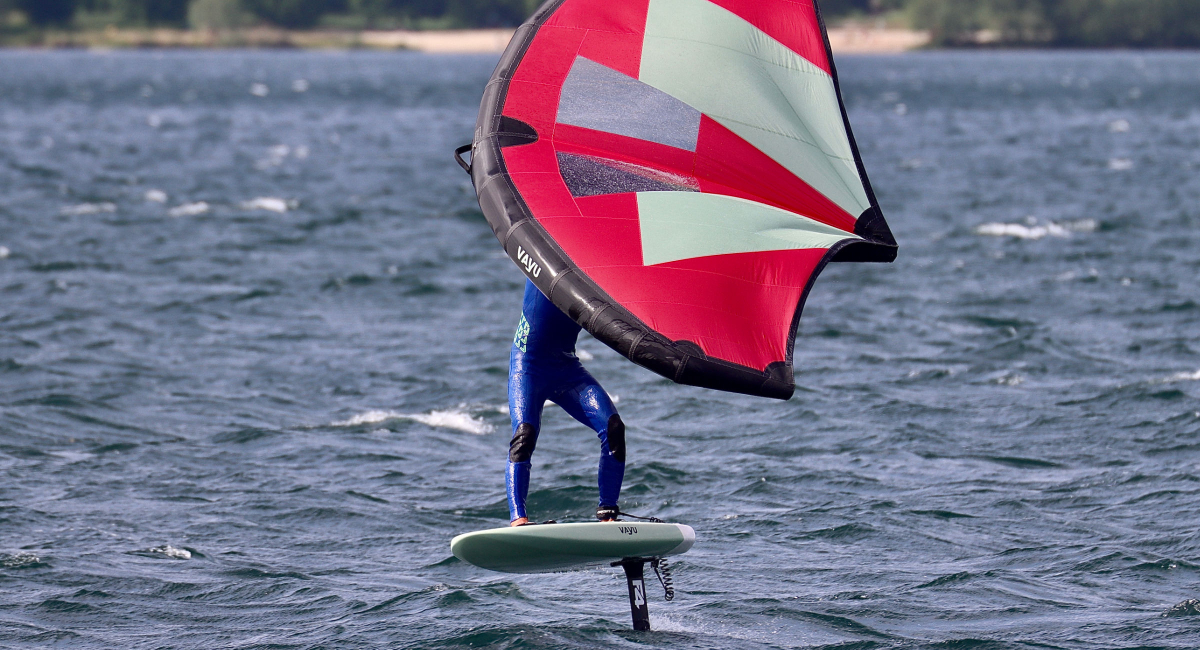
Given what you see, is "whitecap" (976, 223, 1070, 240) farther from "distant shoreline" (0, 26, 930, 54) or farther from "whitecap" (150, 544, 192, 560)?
"distant shoreline" (0, 26, 930, 54)

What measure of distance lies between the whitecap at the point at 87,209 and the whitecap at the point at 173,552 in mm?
24002

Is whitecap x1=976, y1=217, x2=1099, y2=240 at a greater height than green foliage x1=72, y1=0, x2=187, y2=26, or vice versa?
whitecap x1=976, y1=217, x2=1099, y2=240

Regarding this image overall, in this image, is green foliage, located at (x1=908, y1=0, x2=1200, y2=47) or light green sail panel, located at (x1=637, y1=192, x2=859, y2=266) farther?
green foliage, located at (x1=908, y1=0, x2=1200, y2=47)

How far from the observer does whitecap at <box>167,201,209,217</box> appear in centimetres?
3547

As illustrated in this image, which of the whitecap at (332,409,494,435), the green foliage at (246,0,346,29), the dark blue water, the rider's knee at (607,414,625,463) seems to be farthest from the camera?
the green foliage at (246,0,346,29)

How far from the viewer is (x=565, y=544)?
9648 mm

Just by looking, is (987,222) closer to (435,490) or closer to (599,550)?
(435,490)

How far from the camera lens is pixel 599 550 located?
32.1 ft

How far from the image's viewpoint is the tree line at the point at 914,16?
181m

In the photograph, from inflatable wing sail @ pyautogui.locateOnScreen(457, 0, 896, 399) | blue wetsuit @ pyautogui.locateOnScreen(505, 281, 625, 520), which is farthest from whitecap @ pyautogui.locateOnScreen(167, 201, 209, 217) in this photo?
blue wetsuit @ pyautogui.locateOnScreen(505, 281, 625, 520)

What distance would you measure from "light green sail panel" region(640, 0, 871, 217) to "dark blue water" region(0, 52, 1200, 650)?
3548mm

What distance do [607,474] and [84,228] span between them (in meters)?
25.7

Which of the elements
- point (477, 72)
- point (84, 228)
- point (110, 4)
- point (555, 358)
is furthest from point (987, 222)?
point (110, 4)

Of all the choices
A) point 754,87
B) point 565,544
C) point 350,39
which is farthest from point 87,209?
point 350,39
